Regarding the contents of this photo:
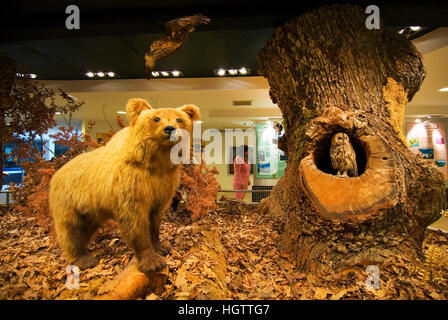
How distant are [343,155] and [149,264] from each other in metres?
1.86

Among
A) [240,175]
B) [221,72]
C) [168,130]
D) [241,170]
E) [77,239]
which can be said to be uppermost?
[221,72]

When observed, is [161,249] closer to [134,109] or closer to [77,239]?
[77,239]

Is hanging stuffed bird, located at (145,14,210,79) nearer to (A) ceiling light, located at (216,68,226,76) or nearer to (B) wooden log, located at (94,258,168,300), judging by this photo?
(A) ceiling light, located at (216,68,226,76)

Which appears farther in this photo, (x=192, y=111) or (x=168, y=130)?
(x=192, y=111)

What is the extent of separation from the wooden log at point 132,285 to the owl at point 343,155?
5.79ft

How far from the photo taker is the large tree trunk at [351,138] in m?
1.93

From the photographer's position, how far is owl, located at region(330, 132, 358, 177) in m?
2.12

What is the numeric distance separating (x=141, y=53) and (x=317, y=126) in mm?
2839

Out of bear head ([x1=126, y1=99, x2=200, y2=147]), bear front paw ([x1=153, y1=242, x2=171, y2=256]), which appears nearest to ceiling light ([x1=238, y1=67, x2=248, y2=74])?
bear head ([x1=126, y1=99, x2=200, y2=147])

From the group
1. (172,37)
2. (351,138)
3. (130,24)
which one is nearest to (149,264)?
(351,138)

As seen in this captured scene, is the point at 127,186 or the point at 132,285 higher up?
the point at 127,186

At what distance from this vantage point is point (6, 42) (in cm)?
279

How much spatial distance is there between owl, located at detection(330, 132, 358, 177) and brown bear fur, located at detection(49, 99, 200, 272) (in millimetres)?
1337

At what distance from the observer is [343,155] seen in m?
2.12
